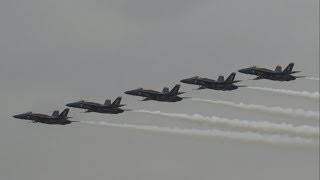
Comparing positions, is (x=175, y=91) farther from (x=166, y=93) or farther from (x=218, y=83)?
(x=218, y=83)

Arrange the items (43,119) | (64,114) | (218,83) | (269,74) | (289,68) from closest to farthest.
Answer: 1. (289,68)
2. (269,74)
3. (218,83)
4. (64,114)
5. (43,119)

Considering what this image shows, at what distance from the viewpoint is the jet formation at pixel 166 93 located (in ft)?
479

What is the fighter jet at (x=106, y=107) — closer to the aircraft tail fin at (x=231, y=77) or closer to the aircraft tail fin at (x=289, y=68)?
the aircraft tail fin at (x=231, y=77)

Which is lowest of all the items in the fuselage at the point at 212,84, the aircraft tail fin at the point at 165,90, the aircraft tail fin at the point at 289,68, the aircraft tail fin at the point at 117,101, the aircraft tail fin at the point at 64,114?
the aircraft tail fin at the point at 64,114

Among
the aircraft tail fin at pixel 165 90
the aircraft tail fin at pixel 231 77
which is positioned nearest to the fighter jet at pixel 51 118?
the aircraft tail fin at pixel 165 90

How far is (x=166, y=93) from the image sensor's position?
500ft

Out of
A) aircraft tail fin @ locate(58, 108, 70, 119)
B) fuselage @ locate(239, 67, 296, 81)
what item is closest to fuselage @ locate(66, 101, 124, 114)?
aircraft tail fin @ locate(58, 108, 70, 119)

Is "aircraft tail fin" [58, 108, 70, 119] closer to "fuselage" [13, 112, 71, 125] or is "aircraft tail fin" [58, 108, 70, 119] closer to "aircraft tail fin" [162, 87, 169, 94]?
"fuselage" [13, 112, 71, 125]

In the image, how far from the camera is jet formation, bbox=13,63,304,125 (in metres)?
146

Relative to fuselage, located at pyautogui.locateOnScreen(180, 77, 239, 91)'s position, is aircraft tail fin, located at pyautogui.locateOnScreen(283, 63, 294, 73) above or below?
above

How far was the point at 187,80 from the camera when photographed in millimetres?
154000

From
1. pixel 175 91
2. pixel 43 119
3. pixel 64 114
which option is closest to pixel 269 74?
pixel 175 91

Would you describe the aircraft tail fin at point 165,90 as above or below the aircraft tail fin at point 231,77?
below

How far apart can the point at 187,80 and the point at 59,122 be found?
2647 centimetres
